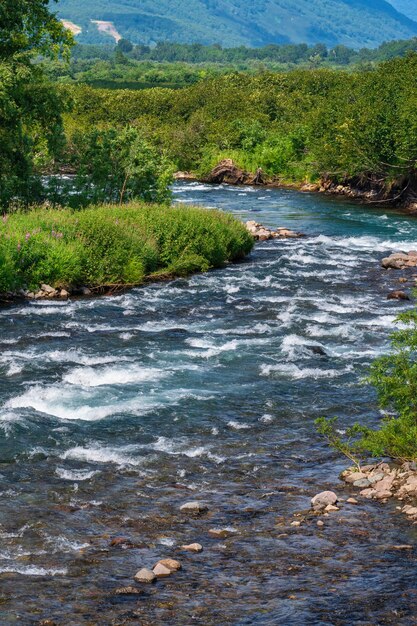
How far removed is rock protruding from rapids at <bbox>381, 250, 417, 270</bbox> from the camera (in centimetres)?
3641

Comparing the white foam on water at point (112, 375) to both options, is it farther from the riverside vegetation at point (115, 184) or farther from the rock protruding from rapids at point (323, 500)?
the rock protruding from rapids at point (323, 500)

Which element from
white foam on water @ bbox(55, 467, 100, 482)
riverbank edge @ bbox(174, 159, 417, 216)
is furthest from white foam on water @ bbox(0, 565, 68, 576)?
riverbank edge @ bbox(174, 159, 417, 216)

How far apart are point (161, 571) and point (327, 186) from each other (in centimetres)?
5234

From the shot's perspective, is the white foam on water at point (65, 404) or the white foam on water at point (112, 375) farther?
the white foam on water at point (112, 375)

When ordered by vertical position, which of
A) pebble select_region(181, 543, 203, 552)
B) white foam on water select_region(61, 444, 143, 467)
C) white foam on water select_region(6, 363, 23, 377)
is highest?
pebble select_region(181, 543, 203, 552)

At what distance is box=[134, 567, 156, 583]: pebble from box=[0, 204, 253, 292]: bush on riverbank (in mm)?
17413

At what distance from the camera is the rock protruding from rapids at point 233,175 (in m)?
68.6

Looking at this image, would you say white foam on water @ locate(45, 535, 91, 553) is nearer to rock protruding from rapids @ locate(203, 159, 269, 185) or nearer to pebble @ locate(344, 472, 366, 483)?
pebble @ locate(344, 472, 366, 483)

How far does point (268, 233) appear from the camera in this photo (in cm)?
4316

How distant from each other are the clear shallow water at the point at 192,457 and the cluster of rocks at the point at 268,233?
10.8 metres

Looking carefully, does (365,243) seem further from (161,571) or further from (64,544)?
(161,571)

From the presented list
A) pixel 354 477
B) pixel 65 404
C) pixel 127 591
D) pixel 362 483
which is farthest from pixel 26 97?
pixel 127 591

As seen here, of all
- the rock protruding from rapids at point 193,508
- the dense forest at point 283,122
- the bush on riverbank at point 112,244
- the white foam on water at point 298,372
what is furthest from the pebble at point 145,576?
the dense forest at point 283,122

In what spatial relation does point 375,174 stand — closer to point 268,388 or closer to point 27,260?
point 27,260
